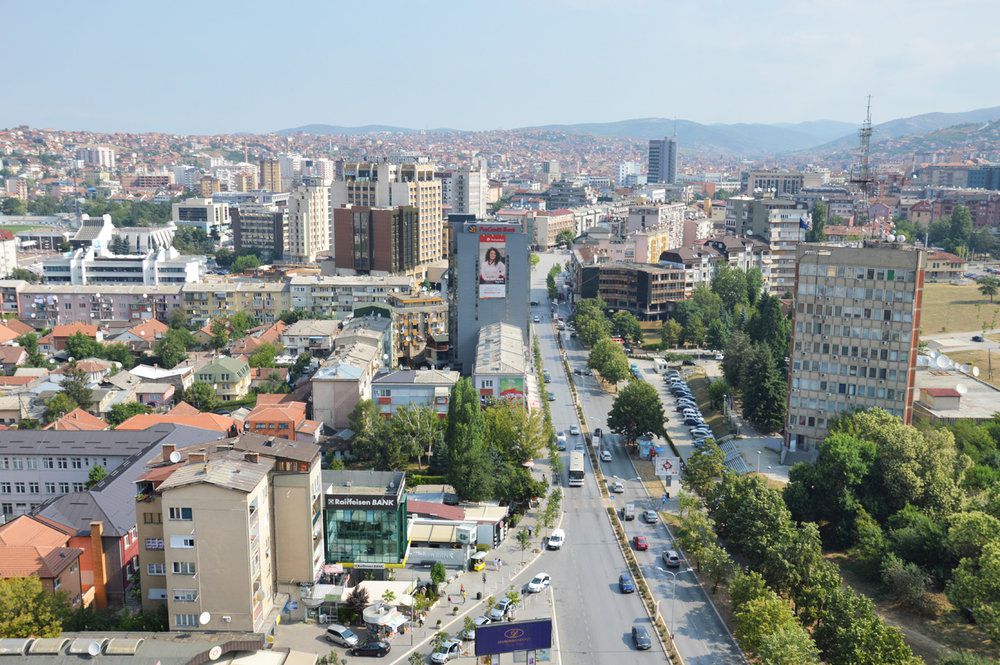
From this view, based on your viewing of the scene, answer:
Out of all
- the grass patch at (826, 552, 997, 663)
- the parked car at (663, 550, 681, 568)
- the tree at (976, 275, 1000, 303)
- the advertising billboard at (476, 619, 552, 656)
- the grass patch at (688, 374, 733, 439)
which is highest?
the tree at (976, 275, 1000, 303)

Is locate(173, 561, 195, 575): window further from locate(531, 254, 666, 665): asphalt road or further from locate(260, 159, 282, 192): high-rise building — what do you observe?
locate(260, 159, 282, 192): high-rise building

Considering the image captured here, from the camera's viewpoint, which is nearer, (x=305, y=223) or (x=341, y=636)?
(x=341, y=636)

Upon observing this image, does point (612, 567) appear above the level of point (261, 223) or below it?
below

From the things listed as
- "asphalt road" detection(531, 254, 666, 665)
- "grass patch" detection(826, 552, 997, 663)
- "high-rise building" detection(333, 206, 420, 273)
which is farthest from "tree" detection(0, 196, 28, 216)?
"grass patch" detection(826, 552, 997, 663)

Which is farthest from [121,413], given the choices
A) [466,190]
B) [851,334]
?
[466,190]

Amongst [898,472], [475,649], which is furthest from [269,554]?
[898,472]

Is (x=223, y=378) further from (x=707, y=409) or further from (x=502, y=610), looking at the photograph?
(x=502, y=610)

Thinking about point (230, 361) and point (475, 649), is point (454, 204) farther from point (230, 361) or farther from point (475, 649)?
point (475, 649)
